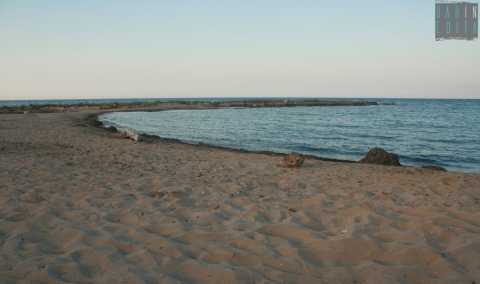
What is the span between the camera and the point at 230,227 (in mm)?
4539

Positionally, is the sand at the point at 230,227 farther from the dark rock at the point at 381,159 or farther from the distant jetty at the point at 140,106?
the distant jetty at the point at 140,106

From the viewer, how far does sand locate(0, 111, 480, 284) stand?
337cm

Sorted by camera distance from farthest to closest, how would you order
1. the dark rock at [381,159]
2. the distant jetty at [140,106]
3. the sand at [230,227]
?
the distant jetty at [140,106] → the dark rock at [381,159] → the sand at [230,227]

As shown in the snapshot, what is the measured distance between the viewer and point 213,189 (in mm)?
6594

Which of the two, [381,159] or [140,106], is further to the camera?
[140,106]

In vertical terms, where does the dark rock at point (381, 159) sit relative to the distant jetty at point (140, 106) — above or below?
below

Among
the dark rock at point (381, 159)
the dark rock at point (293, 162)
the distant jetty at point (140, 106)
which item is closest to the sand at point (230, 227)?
the dark rock at point (293, 162)

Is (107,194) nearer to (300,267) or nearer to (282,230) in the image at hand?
(282,230)

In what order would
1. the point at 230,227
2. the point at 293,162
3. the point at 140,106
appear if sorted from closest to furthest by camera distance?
1. the point at 230,227
2. the point at 293,162
3. the point at 140,106

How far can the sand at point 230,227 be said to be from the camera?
3369mm

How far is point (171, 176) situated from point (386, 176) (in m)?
4.89

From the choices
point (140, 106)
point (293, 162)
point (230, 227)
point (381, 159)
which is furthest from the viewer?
point (140, 106)

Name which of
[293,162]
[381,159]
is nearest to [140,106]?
[381,159]

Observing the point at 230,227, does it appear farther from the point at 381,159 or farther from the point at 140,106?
the point at 140,106
